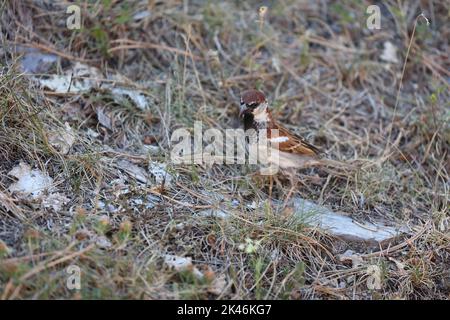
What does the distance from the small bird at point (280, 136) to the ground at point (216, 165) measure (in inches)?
6.8

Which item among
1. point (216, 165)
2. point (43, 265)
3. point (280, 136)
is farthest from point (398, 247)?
point (43, 265)

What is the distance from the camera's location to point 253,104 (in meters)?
5.03

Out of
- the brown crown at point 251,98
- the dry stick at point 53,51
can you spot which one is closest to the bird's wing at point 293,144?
the brown crown at point 251,98

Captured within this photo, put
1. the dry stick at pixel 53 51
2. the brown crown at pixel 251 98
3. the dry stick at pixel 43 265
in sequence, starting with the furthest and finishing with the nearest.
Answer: the dry stick at pixel 53 51, the brown crown at pixel 251 98, the dry stick at pixel 43 265

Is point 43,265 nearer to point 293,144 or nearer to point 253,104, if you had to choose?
point 253,104

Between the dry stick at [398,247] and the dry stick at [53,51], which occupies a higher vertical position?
the dry stick at [53,51]

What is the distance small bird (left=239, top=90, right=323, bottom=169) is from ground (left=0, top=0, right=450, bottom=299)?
0.56 ft

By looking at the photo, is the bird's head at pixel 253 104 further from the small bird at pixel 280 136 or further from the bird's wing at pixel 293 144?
the bird's wing at pixel 293 144

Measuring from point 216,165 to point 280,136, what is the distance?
0.66 m

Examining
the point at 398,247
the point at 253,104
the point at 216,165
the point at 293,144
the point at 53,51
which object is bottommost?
the point at 398,247

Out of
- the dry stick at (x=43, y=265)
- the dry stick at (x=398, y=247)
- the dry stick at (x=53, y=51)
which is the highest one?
the dry stick at (x=53, y=51)

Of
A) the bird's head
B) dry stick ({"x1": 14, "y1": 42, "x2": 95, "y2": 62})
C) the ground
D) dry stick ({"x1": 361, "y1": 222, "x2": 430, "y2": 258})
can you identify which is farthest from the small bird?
dry stick ({"x1": 14, "y1": 42, "x2": 95, "y2": 62})

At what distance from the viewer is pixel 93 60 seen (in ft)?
18.4

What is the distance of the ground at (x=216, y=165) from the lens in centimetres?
384
